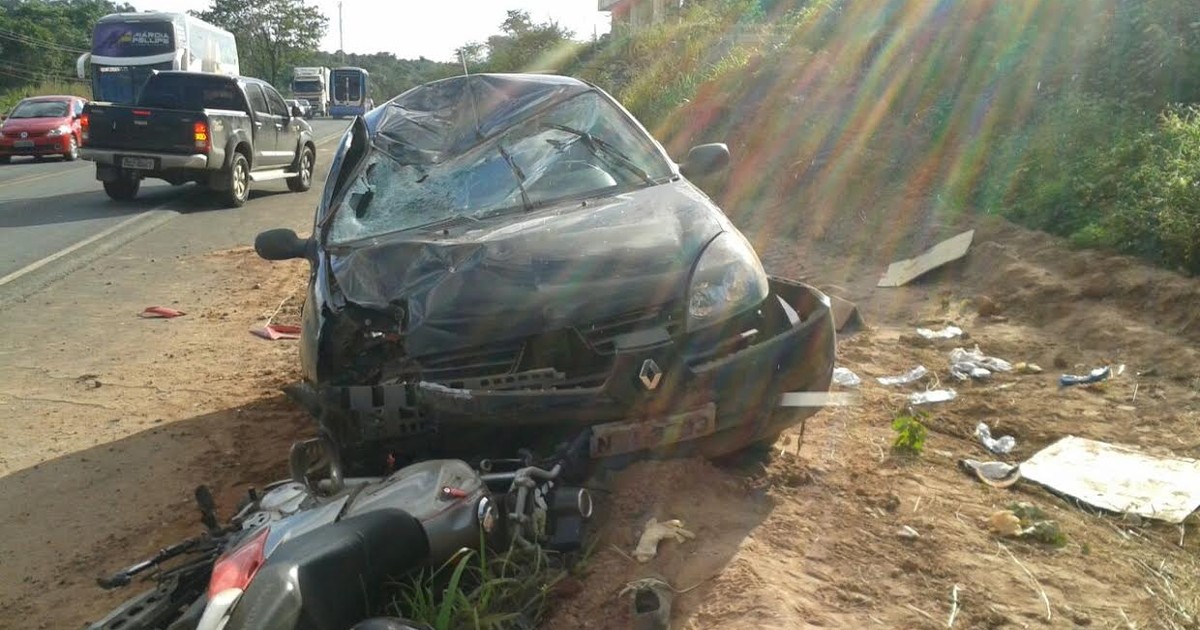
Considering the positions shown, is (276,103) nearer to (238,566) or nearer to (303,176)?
(303,176)

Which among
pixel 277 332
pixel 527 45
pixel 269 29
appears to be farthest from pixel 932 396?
pixel 269 29

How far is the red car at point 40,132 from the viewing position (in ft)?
74.4

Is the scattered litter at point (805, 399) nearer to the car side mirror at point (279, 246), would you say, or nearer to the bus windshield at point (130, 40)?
the car side mirror at point (279, 246)

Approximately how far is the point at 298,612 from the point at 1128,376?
4.81 m

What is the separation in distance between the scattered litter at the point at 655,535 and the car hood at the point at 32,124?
23935 millimetres

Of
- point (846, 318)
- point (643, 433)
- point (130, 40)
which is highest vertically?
point (130, 40)

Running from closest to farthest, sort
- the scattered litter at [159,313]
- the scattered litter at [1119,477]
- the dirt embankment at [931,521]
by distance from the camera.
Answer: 1. the dirt embankment at [931,521]
2. the scattered litter at [1119,477]
3. the scattered litter at [159,313]

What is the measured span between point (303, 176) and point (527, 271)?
14743mm

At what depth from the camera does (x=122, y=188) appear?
14680mm

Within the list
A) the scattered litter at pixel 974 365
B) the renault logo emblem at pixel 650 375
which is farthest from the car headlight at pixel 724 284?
the scattered litter at pixel 974 365

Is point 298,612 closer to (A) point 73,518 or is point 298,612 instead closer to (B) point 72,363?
(A) point 73,518

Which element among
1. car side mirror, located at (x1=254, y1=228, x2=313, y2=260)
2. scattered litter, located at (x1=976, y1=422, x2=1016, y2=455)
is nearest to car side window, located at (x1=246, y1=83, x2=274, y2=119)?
car side mirror, located at (x1=254, y1=228, x2=313, y2=260)

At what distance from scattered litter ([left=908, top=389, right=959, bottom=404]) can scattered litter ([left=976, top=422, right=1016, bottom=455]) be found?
0.49 meters

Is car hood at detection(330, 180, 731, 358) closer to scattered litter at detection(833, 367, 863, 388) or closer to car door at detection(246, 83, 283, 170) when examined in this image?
scattered litter at detection(833, 367, 863, 388)
